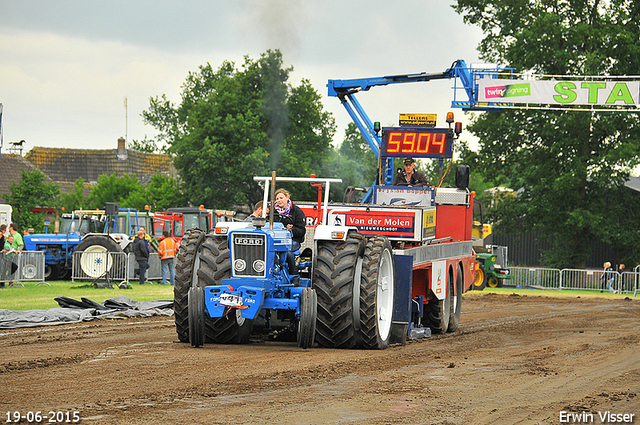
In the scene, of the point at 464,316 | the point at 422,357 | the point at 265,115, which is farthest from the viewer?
the point at 265,115

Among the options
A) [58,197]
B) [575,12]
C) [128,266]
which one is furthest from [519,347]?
[58,197]

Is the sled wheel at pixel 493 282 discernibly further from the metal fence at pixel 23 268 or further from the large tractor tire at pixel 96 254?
the metal fence at pixel 23 268

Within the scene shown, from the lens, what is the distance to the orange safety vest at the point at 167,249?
24.9m

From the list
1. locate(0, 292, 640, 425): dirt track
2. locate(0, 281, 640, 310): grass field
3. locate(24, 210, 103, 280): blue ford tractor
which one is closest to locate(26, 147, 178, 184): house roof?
locate(24, 210, 103, 280): blue ford tractor

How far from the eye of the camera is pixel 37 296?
770 inches

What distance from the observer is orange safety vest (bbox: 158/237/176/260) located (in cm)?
2491

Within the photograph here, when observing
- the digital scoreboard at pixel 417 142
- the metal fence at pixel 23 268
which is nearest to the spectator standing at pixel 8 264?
Result: the metal fence at pixel 23 268

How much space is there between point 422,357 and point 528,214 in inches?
1213

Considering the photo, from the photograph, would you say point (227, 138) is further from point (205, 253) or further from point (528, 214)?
point (205, 253)

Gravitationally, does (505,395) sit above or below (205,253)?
below

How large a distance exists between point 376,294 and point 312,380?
2.50 metres

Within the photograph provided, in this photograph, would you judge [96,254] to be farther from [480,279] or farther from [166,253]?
[480,279]

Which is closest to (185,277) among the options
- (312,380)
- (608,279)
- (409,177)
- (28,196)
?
(312,380)

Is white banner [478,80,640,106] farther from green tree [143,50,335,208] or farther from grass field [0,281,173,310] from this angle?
green tree [143,50,335,208]
